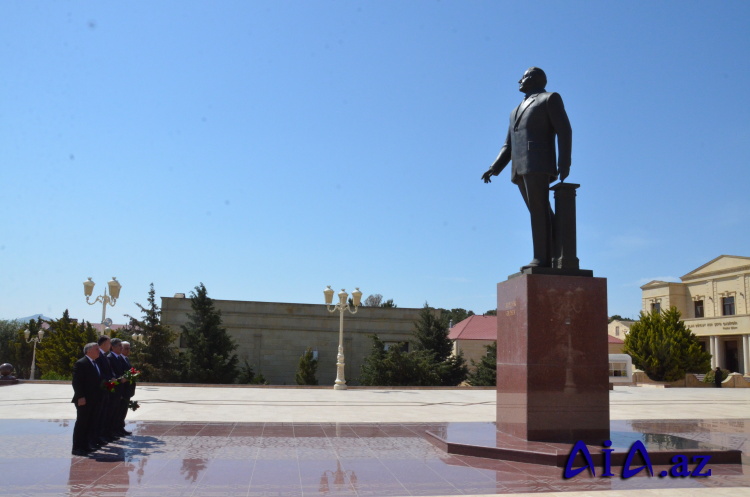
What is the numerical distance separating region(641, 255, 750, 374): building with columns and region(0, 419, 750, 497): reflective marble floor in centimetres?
4488

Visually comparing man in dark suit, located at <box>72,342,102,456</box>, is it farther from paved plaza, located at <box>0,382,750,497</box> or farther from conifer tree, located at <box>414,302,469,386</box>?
conifer tree, located at <box>414,302,469,386</box>

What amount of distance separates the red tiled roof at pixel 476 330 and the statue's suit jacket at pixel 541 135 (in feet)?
126

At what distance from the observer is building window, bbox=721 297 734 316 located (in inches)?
1984

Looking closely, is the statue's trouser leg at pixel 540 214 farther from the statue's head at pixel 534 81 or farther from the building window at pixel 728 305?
the building window at pixel 728 305

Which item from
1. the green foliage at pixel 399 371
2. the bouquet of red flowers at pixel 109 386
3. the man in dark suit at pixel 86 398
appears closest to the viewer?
the man in dark suit at pixel 86 398

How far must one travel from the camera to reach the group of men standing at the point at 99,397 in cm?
797

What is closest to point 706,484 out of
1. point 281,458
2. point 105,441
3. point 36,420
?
point 281,458

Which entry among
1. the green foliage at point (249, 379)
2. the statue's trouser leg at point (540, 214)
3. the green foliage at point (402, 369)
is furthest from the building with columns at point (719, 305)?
the statue's trouser leg at point (540, 214)

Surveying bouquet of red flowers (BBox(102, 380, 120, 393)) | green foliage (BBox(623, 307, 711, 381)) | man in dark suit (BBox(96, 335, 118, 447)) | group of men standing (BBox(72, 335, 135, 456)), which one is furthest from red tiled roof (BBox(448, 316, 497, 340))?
bouquet of red flowers (BBox(102, 380, 120, 393))

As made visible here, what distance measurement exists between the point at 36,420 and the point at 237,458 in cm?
603

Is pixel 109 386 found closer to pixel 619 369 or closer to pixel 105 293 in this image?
pixel 105 293

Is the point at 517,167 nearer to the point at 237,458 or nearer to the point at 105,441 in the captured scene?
the point at 237,458

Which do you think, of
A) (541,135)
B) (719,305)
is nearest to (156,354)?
(541,135)

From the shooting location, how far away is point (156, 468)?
6.88m
